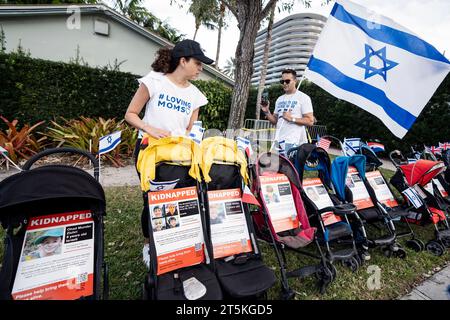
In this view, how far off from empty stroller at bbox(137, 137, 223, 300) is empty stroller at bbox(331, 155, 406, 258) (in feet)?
5.66

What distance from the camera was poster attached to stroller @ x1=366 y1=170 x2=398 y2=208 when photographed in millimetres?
2992

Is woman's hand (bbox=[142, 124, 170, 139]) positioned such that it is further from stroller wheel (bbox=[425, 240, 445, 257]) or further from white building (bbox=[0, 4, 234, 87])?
white building (bbox=[0, 4, 234, 87])

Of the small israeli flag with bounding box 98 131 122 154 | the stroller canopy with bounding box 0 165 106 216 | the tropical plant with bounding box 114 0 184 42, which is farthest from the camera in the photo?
the tropical plant with bounding box 114 0 184 42

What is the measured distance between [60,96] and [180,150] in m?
7.33

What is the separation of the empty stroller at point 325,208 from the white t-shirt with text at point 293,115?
0.48m

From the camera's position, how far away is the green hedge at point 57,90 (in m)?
6.39

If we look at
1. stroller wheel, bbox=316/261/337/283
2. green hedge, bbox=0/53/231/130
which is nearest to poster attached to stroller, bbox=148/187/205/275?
stroller wheel, bbox=316/261/337/283

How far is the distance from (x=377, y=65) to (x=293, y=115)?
3.66 feet

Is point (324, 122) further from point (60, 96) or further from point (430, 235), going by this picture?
point (60, 96)

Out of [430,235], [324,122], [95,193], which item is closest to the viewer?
[95,193]

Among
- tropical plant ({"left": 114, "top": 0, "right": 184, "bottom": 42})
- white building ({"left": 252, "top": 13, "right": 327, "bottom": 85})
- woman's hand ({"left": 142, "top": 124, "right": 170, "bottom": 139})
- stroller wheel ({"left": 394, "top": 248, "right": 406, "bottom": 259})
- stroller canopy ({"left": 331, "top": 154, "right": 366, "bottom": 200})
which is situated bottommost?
stroller wheel ({"left": 394, "top": 248, "right": 406, "bottom": 259})

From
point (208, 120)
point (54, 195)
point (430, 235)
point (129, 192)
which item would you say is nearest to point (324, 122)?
point (208, 120)

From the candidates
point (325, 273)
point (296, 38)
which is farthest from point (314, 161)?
point (296, 38)

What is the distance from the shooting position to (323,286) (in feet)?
6.47
